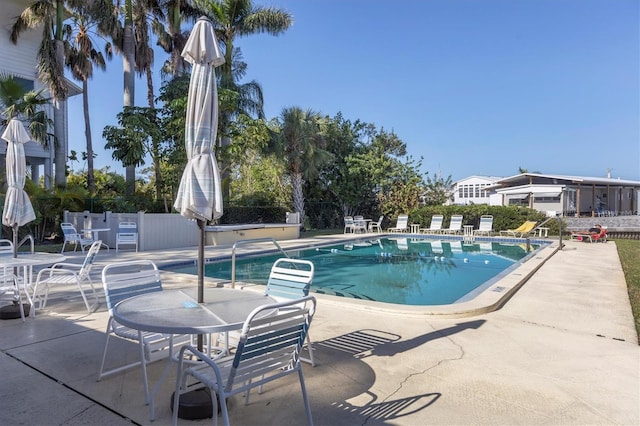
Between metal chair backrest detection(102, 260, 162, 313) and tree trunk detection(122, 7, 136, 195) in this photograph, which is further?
tree trunk detection(122, 7, 136, 195)

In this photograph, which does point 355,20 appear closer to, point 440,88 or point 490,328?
point 440,88

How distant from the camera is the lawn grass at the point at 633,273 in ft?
17.8

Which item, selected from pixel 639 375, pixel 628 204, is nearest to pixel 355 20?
pixel 639 375

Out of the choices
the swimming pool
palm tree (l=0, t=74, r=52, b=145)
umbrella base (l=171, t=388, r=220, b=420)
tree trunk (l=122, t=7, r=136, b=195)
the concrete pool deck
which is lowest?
the swimming pool

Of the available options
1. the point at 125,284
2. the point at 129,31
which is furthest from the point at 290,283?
the point at 129,31

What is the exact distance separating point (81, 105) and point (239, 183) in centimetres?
931

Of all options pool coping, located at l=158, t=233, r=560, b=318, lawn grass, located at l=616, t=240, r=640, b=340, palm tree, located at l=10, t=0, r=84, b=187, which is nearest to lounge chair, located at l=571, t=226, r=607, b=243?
lawn grass, located at l=616, t=240, r=640, b=340

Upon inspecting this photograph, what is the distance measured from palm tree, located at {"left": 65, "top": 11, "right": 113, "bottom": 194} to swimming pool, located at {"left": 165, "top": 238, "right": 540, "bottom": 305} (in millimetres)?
10734

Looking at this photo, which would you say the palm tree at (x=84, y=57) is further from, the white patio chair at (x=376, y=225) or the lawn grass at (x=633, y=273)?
the lawn grass at (x=633, y=273)

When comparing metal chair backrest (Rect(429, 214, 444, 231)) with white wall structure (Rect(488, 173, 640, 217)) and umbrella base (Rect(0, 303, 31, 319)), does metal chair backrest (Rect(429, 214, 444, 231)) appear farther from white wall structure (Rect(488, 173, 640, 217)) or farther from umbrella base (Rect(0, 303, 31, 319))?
umbrella base (Rect(0, 303, 31, 319))

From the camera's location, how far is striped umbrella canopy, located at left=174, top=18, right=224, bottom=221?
2.83m

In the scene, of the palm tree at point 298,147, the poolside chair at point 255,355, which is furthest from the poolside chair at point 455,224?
the poolside chair at point 255,355

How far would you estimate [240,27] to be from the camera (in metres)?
18.1

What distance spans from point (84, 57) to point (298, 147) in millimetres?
10084
